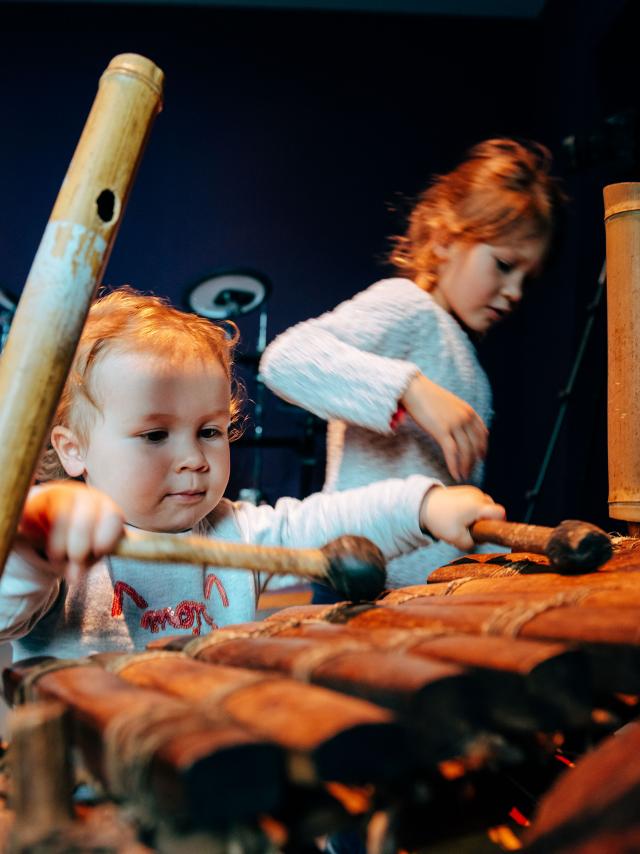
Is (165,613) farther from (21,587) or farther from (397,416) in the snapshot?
(397,416)

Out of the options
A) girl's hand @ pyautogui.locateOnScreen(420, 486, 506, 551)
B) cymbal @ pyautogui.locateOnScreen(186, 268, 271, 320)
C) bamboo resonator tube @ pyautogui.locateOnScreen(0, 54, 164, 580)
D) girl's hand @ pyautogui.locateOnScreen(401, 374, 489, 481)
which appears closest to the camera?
bamboo resonator tube @ pyautogui.locateOnScreen(0, 54, 164, 580)

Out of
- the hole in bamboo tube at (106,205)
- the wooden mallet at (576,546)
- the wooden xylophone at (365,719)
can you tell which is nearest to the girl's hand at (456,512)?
the wooden mallet at (576,546)

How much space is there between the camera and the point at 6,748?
619mm

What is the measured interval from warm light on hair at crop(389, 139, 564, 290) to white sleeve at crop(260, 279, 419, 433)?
0.54ft

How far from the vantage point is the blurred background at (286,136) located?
4.08 m

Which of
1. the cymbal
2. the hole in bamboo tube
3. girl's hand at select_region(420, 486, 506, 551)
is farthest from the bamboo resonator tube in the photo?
the cymbal

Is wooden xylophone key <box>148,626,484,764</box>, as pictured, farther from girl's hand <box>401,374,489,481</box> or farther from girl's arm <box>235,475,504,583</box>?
girl's hand <box>401,374,489,481</box>

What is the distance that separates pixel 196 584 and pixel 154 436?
0.66ft

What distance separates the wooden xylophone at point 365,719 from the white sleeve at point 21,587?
15 cm

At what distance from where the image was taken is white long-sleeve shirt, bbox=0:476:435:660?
991 millimetres

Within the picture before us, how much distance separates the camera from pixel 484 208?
5.30 ft

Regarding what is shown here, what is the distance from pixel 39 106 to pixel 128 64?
149 inches

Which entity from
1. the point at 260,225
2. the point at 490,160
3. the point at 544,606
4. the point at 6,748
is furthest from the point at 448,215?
the point at 260,225

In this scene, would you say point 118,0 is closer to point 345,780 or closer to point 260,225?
point 260,225
